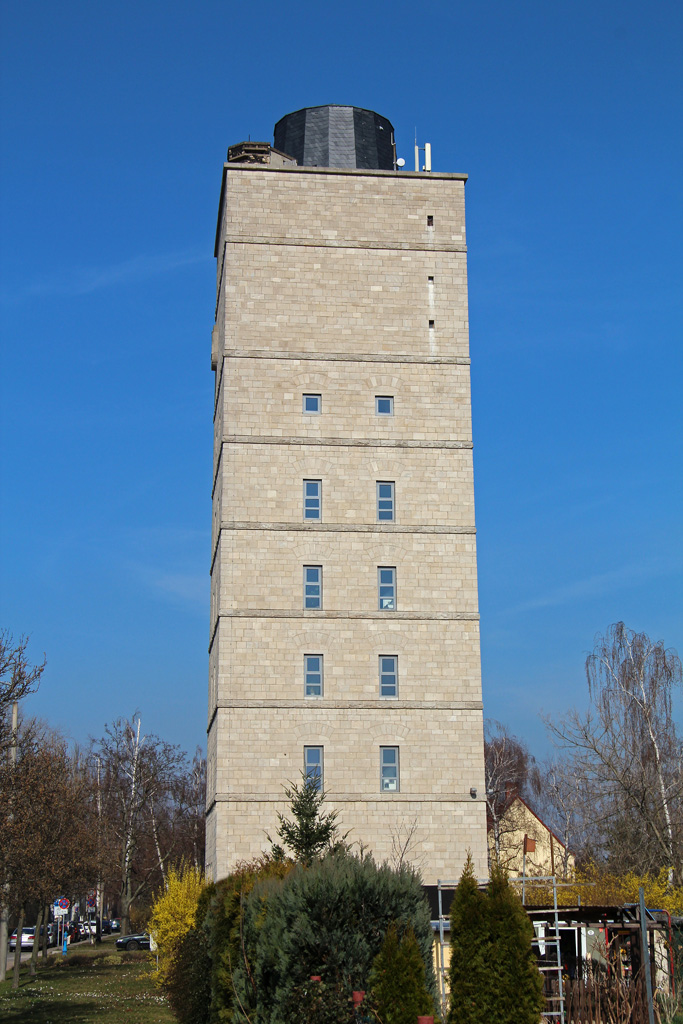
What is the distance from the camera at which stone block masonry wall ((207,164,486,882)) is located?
33.4 meters

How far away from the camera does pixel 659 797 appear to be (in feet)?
138

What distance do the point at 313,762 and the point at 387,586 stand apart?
5734mm

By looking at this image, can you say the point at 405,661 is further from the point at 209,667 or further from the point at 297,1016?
the point at 297,1016

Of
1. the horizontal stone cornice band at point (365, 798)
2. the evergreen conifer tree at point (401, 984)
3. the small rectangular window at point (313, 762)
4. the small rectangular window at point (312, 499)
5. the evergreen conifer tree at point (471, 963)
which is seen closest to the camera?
the evergreen conifer tree at point (401, 984)

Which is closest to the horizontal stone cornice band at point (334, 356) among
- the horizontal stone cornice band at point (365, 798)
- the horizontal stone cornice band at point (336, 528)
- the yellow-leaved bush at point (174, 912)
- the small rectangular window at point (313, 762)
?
the horizontal stone cornice band at point (336, 528)

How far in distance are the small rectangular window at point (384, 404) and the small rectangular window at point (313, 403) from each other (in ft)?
5.85

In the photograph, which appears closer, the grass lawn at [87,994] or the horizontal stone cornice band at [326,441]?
the grass lawn at [87,994]

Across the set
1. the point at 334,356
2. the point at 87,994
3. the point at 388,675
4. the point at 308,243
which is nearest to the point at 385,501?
the point at 334,356

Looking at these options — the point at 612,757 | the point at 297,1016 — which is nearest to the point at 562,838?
the point at 612,757

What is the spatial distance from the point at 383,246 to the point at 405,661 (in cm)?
1356

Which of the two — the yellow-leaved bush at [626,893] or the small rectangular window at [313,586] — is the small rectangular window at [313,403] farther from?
Result: the yellow-leaved bush at [626,893]

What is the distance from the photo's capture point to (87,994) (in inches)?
1463

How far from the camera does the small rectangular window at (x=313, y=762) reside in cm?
3331

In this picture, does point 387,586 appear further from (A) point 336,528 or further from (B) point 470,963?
(B) point 470,963
